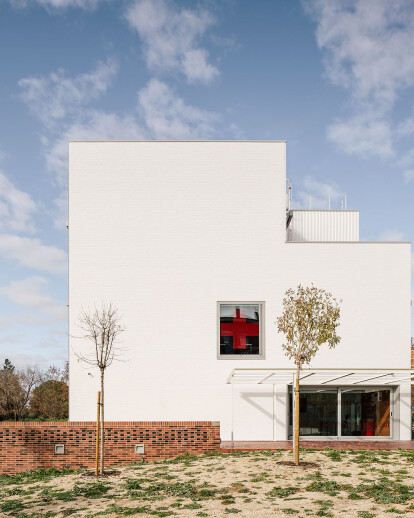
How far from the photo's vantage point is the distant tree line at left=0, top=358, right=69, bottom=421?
125ft

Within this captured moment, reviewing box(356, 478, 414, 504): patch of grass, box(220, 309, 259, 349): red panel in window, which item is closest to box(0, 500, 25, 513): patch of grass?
box(356, 478, 414, 504): patch of grass

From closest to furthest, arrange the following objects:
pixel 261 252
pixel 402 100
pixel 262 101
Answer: pixel 262 101 < pixel 402 100 < pixel 261 252

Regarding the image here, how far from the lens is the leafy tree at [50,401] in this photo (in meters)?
37.9

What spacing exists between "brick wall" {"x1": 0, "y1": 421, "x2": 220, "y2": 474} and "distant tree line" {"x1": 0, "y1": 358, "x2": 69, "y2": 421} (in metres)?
21.3

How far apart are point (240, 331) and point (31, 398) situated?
2680 cm

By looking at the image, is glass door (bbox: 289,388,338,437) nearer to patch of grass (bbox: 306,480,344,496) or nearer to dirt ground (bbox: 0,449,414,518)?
dirt ground (bbox: 0,449,414,518)

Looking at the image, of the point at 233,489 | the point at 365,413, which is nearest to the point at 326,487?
the point at 233,489

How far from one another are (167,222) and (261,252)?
3660 millimetres

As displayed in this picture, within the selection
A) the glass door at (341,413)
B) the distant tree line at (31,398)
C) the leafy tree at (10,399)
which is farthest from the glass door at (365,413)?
the leafy tree at (10,399)

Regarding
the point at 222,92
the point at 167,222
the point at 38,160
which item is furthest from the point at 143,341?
the point at 222,92

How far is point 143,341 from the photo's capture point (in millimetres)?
19469

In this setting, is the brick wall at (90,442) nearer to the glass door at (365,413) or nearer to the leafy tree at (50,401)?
the glass door at (365,413)

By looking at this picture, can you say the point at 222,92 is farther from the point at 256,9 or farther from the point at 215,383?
the point at 215,383

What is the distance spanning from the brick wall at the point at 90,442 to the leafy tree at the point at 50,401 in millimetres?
21598
